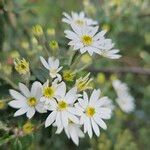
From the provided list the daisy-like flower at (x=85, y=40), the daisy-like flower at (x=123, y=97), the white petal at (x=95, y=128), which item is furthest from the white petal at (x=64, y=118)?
the daisy-like flower at (x=123, y=97)

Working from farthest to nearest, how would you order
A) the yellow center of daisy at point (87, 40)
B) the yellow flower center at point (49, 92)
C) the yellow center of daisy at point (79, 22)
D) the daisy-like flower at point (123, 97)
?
the daisy-like flower at point (123, 97) → the yellow center of daisy at point (79, 22) → the yellow center of daisy at point (87, 40) → the yellow flower center at point (49, 92)

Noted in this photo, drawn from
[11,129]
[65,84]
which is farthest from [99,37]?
[11,129]

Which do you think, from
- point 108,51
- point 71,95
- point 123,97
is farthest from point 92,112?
point 123,97

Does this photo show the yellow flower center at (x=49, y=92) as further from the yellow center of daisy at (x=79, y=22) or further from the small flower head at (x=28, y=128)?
the yellow center of daisy at (x=79, y=22)

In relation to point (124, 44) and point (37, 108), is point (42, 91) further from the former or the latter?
point (124, 44)

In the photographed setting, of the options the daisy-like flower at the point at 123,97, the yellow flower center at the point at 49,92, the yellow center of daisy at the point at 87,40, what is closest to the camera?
the yellow flower center at the point at 49,92

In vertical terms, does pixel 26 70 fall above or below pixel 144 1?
above

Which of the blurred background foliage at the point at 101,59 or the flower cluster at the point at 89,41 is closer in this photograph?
the flower cluster at the point at 89,41
